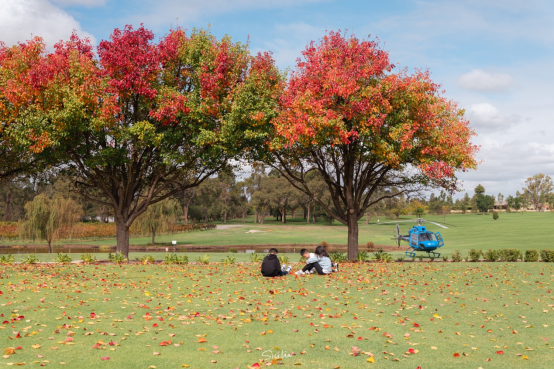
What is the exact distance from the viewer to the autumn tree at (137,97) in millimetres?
20594

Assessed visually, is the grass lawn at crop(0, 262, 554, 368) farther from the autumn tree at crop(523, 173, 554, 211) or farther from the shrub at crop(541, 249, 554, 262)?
the autumn tree at crop(523, 173, 554, 211)

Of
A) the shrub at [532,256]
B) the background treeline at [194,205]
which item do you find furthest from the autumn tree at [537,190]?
the shrub at [532,256]

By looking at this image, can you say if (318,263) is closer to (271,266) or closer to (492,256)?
(271,266)

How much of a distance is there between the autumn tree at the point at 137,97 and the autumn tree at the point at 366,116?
213 cm

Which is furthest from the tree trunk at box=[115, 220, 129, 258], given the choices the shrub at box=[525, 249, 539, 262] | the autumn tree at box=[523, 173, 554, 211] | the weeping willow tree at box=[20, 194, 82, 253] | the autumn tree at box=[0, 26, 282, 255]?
the autumn tree at box=[523, 173, 554, 211]

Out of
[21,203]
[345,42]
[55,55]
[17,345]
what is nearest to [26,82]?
[55,55]

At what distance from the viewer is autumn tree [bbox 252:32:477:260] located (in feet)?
65.0

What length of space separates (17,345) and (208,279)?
29.4 ft

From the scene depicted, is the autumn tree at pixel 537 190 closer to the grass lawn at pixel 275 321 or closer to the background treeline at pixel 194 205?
the background treeline at pixel 194 205

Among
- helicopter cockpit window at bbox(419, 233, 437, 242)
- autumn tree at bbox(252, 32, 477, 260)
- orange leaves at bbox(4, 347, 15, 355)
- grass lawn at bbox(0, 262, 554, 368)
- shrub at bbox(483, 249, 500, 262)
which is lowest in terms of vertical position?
shrub at bbox(483, 249, 500, 262)

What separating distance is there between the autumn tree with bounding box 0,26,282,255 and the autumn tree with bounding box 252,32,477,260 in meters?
2.13

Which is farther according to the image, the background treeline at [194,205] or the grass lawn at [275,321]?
the background treeline at [194,205]

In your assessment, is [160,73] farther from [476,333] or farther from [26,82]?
[476,333]

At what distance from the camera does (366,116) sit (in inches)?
790
